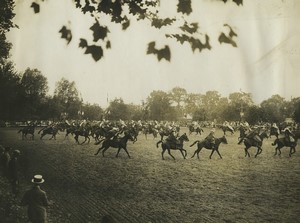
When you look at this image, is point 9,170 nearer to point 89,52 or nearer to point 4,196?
point 4,196

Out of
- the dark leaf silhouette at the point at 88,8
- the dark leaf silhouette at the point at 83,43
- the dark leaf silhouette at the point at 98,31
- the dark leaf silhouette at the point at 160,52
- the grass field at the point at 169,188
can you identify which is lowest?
the grass field at the point at 169,188

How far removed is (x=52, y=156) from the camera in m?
15.9

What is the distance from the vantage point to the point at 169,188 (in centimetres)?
970

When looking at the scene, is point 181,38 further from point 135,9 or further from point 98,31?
point 98,31

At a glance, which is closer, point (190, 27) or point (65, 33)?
point (190, 27)

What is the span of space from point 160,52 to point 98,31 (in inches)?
34.7

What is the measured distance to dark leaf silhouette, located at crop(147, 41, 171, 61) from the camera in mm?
3992

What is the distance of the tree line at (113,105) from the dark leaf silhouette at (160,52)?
8.53m

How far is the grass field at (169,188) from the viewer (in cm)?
729

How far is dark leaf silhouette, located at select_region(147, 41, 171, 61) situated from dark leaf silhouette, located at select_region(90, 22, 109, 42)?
26.4 inches

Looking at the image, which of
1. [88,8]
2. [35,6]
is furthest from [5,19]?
[88,8]

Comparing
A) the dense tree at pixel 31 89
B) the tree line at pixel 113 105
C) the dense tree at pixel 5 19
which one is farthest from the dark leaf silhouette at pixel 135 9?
the dense tree at pixel 31 89

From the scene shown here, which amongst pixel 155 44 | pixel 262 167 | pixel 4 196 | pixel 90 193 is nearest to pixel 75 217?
pixel 90 193

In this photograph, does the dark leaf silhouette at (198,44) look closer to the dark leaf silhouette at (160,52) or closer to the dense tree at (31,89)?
the dark leaf silhouette at (160,52)
